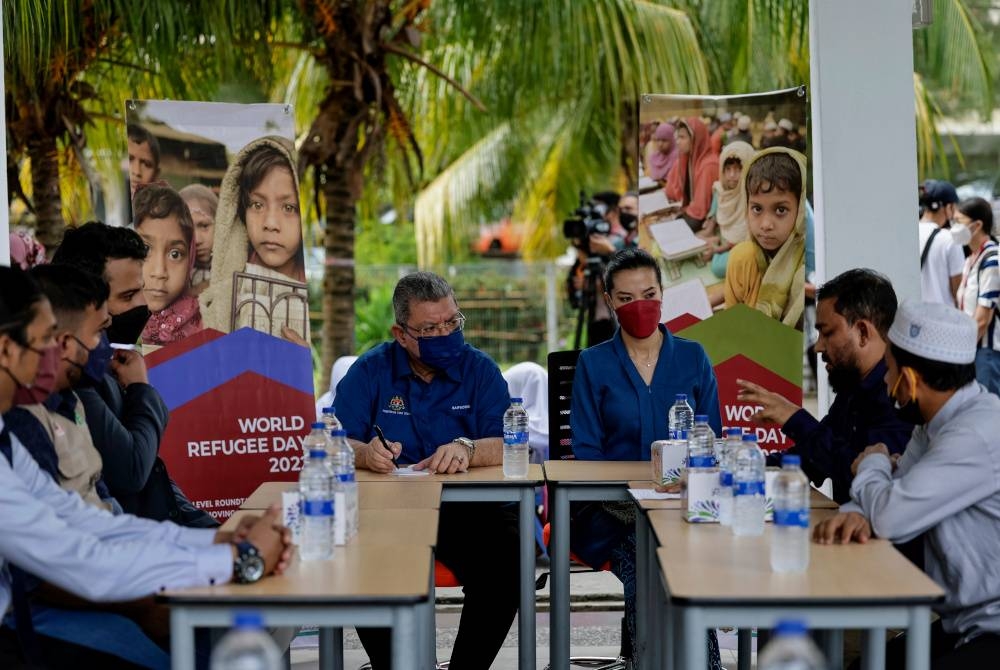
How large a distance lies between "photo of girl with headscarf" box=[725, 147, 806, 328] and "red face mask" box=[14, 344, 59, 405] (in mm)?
3993

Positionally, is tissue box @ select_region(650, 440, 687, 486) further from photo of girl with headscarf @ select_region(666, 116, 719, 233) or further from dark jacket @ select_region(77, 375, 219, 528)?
photo of girl with headscarf @ select_region(666, 116, 719, 233)

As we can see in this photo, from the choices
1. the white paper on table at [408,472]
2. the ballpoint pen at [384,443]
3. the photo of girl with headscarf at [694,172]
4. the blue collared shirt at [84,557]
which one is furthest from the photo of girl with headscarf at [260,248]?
the blue collared shirt at [84,557]

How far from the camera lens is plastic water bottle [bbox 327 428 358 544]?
3334 mm

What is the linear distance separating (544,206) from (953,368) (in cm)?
1281

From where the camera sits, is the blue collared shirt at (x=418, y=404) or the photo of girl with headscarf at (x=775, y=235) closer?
the blue collared shirt at (x=418, y=404)

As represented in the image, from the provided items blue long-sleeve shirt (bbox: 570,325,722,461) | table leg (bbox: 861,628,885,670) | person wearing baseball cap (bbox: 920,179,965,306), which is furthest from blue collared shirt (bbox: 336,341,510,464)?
person wearing baseball cap (bbox: 920,179,965,306)

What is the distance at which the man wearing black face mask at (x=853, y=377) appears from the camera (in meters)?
4.13

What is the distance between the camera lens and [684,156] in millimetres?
6410

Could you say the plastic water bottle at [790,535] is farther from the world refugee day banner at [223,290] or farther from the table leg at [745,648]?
the world refugee day banner at [223,290]

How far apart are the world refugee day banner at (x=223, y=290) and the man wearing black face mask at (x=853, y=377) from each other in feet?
8.29

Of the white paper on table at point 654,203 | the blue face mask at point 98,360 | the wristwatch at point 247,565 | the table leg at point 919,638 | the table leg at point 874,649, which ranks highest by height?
the white paper on table at point 654,203

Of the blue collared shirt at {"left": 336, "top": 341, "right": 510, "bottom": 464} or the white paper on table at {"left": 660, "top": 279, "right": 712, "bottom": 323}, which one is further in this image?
the white paper on table at {"left": 660, "top": 279, "right": 712, "bottom": 323}

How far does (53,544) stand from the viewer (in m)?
2.83

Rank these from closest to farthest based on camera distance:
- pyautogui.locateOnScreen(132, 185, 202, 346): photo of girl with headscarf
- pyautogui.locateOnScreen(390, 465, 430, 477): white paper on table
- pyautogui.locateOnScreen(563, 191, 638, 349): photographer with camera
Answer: pyautogui.locateOnScreen(390, 465, 430, 477): white paper on table < pyautogui.locateOnScreen(132, 185, 202, 346): photo of girl with headscarf < pyautogui.locateOnScreen(563, 191, 638, 349): photographer with camera
